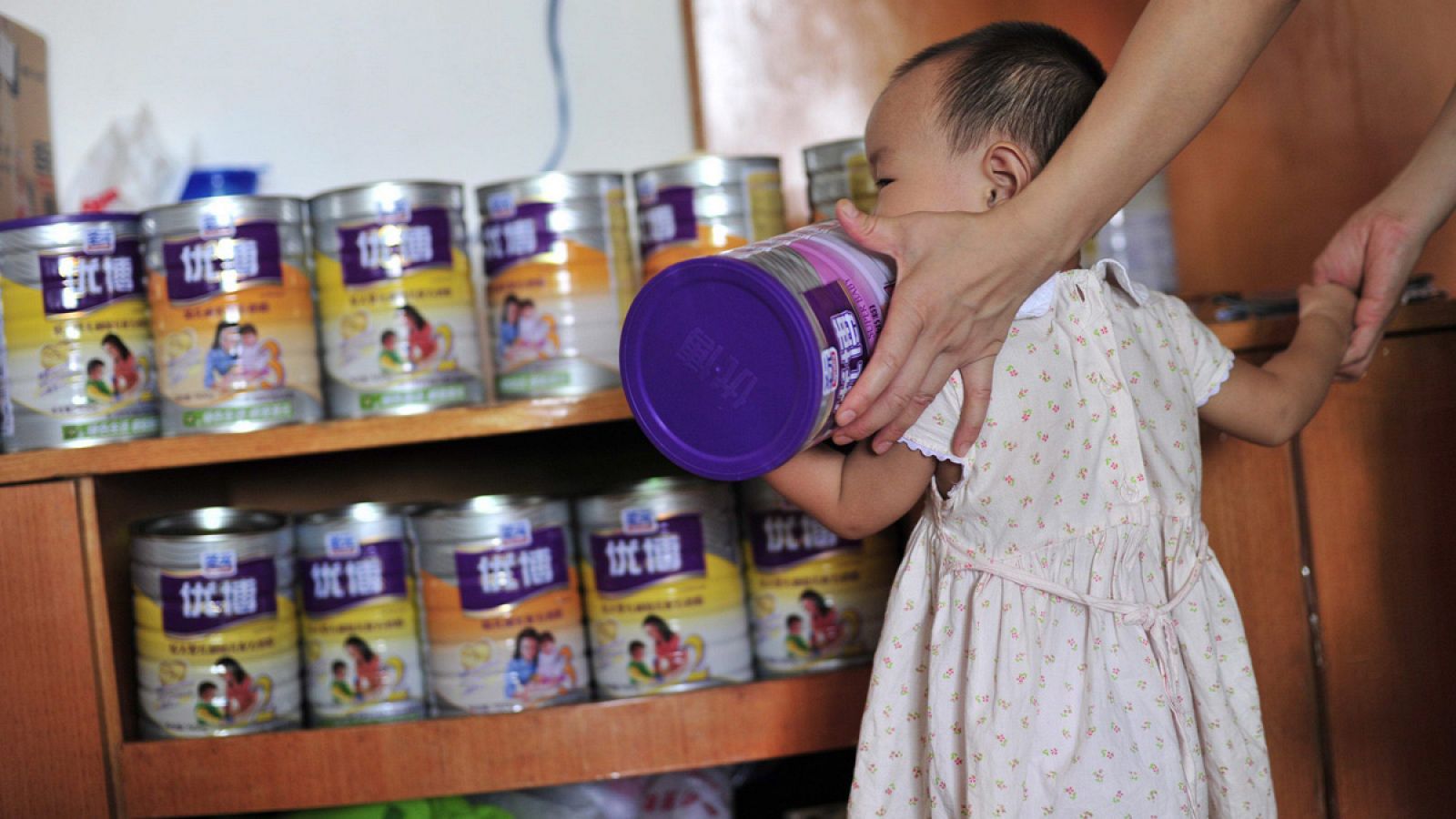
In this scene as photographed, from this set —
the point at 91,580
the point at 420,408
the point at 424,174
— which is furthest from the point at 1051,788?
the point at 424,174

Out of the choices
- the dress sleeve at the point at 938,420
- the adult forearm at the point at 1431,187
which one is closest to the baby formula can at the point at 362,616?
the dress sleeve at the point at 938,420

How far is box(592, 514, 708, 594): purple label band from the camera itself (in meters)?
1.19

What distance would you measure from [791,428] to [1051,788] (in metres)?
0.34

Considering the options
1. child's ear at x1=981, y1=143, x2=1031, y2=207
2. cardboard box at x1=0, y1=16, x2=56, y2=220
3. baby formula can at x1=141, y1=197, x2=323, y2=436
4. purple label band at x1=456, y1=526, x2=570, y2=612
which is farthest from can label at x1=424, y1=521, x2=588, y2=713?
cardboard box at x1=0, y1=16, x2=56, y2=220

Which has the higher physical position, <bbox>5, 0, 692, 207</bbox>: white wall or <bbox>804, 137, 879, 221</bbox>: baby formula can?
<bbox>5, 0, 692, 207</bbox>: white wall

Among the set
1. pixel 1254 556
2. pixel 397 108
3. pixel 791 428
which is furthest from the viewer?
pixel 397 108

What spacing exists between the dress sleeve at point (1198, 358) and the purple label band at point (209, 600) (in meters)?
0.87

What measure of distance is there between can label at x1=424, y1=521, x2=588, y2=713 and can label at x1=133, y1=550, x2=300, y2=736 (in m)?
0.17

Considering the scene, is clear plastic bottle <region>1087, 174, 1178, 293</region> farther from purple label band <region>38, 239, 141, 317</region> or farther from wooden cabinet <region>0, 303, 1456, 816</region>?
purple label band <region>38, 239, 141, 317</region>

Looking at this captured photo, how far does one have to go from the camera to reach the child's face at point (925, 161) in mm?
846

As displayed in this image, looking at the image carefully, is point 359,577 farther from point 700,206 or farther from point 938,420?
point 938,420

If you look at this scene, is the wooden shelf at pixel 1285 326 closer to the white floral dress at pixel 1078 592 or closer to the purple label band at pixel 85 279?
the white floral dress at pixel 1078 592

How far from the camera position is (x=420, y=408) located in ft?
3.86

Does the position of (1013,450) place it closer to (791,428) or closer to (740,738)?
(791,428)
